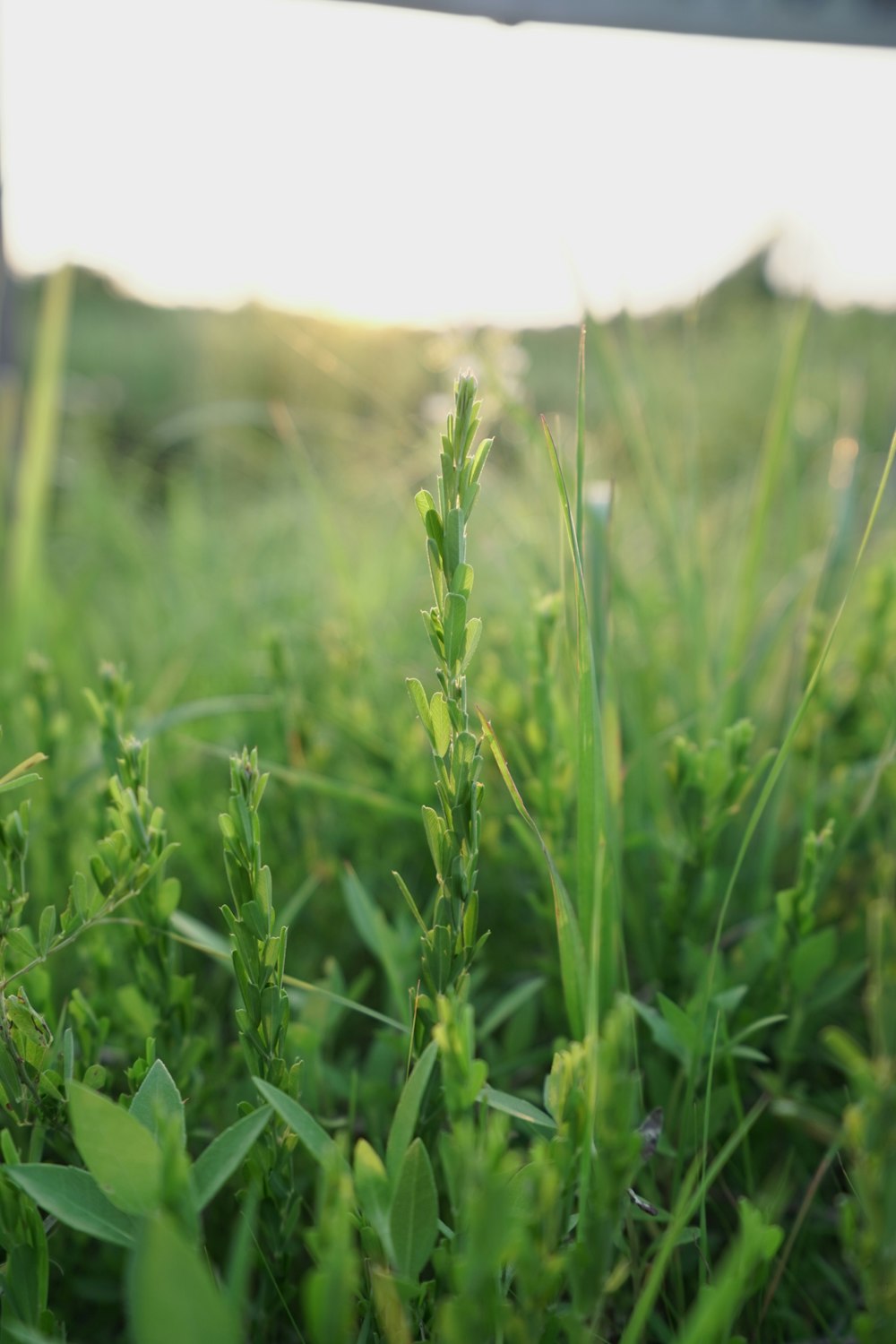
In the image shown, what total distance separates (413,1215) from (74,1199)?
0.60ft

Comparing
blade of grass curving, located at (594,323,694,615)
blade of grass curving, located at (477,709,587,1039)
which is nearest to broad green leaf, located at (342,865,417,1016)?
blade of grass curving, located at (477,709,587,1039)

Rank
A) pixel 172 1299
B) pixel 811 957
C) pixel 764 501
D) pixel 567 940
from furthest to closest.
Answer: pixel 764 501, pixel 811 957, pixel 567 940, pixel 172 1299

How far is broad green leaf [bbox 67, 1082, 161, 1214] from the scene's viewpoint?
440 mm

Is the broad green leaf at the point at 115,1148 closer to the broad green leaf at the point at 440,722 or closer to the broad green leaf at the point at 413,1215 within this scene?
the broad green leaf at the point at 413,1215

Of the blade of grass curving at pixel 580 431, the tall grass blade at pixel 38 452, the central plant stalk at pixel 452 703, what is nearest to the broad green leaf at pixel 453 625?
the central plant stalk at pixel 452 703

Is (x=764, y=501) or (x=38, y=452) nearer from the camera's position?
(x=764, y=501)

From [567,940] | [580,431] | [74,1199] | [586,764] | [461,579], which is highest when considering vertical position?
[580,431]

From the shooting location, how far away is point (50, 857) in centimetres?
101

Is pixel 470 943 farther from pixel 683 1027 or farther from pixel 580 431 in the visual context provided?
pixel 580 431

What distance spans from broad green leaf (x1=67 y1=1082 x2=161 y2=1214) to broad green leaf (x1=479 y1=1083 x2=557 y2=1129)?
0.57 feet

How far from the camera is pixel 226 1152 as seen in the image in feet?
1.60

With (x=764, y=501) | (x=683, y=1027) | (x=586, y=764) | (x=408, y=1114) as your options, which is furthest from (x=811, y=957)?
(x=764, y=501)

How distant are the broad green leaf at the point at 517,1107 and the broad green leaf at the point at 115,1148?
175 mm

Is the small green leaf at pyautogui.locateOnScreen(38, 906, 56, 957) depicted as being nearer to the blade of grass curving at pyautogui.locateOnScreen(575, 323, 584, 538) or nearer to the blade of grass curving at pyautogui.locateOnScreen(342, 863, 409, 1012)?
the blade of grass curving at pyautogui.locateOnScreen(342, 863, 409, 1012)
